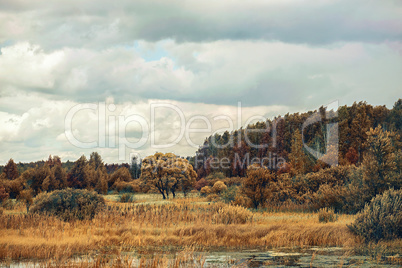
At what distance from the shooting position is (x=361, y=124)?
146 ft

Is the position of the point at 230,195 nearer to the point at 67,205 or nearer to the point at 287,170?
the point at 287,170

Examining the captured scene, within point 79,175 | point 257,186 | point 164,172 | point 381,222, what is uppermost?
point 164,172

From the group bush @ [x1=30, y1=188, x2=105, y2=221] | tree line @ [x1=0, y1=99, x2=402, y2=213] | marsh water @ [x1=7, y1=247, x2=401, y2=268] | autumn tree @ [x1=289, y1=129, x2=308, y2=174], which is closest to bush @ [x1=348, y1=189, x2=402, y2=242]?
marsh water @ [x1=7, y1=247, x2=401, y2=268]

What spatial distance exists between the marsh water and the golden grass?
1156 mm

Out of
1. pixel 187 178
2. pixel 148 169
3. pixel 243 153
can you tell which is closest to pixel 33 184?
pixel 148 169

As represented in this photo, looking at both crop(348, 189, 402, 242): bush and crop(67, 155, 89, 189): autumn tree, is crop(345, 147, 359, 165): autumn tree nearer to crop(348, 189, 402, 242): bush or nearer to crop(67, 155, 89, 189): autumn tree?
crop(348, 189, 402, 242): bush

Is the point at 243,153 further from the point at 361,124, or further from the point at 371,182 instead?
the point at 371,182

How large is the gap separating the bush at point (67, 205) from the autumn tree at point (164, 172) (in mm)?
17003

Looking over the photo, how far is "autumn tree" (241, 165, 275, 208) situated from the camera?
→ 2928 centimetres

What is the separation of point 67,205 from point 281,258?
1371cm

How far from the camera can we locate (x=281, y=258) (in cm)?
1437

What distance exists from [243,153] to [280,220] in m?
36.7

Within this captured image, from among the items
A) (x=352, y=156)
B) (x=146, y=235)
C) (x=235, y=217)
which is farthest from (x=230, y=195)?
(x=352, y=156)

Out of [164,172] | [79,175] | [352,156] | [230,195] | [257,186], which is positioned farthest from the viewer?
[79,175]
